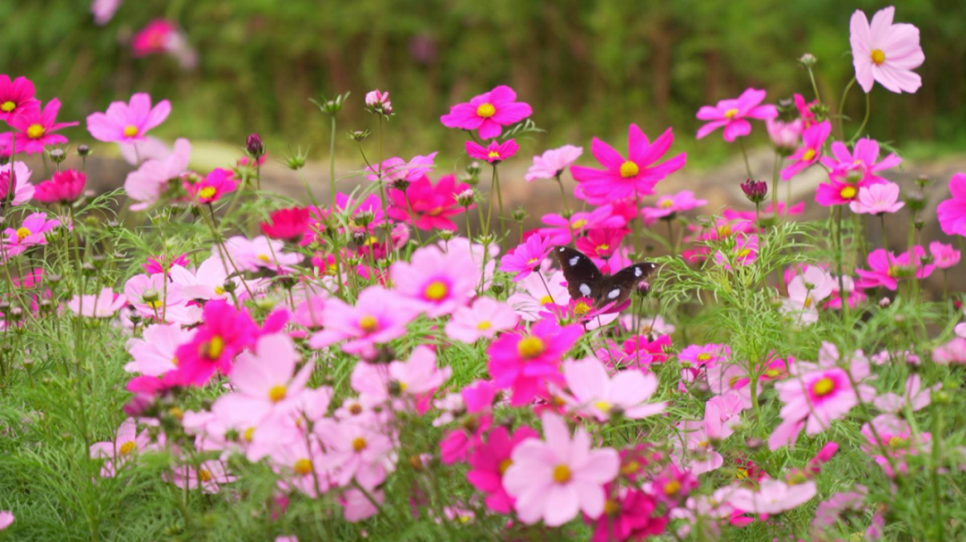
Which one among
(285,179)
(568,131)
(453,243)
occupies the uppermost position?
(568,131)

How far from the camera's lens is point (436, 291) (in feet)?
2.02

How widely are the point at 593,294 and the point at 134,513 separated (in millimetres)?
465

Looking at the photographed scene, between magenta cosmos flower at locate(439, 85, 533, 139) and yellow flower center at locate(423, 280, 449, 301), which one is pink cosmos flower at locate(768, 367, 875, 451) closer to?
yellow flower center at locate(423, 280, 449, 301)

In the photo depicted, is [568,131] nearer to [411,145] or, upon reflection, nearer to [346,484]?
[411,145]

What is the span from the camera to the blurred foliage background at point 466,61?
4.17 meters

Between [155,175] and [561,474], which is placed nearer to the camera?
[561,474]

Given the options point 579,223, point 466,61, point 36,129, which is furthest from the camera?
point 466,61

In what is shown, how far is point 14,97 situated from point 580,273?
0.62m

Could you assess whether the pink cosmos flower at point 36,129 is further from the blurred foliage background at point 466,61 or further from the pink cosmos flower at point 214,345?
the blurred foliage background at point 466,61

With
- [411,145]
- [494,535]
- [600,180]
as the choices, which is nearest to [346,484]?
[494,535]

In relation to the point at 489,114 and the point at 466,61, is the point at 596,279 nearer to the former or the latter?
the point at 489,114

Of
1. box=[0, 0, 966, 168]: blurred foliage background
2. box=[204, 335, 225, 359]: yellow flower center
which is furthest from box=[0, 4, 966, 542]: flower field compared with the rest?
box=[0, 0, 966, 168]: blurred foliage background

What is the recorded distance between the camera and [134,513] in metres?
0.79

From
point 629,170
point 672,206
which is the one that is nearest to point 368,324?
point 629,170
